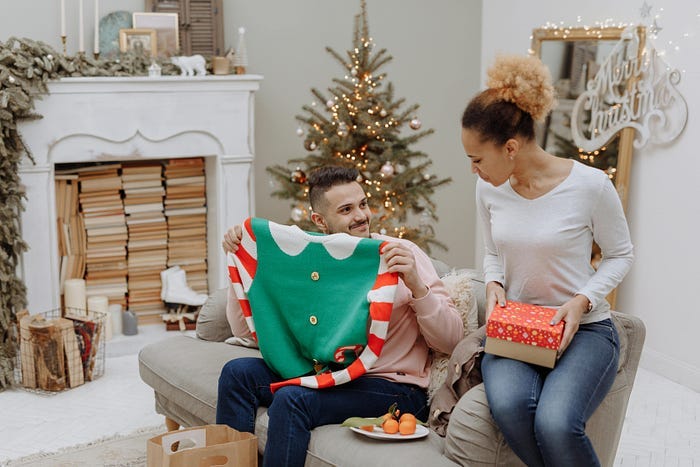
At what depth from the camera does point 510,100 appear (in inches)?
94.0

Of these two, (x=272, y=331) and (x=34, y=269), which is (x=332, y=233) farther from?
(x=34, y=269)

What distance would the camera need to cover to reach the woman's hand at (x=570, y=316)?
7.47 ft

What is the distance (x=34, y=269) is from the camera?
14.3ft

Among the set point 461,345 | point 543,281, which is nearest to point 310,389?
point 461,345

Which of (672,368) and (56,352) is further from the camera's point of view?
(672,368)

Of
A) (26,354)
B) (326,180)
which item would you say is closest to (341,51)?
(26,354)

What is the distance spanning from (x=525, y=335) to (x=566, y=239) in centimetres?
30

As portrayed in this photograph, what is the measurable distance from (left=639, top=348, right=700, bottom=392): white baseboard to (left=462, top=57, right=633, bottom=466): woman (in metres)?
1.83

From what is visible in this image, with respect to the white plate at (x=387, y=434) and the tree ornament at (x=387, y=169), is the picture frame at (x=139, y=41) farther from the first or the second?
the white plate at (x=387, y=434)

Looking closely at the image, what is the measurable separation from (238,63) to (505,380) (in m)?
2.98

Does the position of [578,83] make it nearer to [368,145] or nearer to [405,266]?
[368,145]

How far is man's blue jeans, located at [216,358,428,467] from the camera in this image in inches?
95.6

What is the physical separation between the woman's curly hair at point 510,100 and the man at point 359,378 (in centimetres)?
42

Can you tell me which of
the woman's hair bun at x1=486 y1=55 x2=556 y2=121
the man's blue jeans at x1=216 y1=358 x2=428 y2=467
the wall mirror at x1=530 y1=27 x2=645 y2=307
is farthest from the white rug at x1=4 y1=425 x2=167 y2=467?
the wall mirror at x1=530 y1=27 x2=645 y2=307
